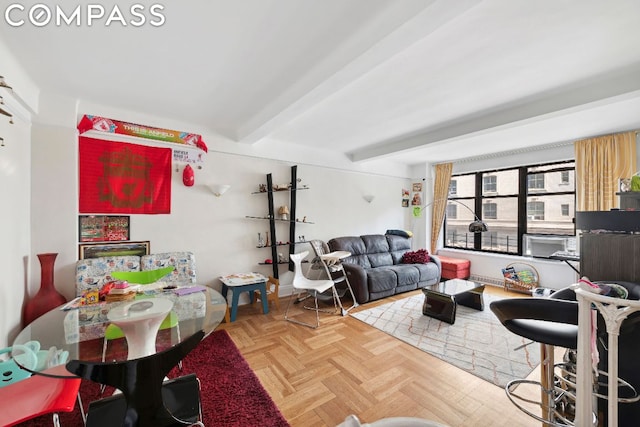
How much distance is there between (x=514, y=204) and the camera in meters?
4.87

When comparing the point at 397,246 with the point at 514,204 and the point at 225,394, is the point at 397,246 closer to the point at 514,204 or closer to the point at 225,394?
the point at 514,204

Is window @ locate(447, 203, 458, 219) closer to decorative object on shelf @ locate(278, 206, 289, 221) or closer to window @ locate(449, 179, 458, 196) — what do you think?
window @ locate(449, 179, 458, 196)

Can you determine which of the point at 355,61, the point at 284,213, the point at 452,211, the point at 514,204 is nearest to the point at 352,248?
the point at 284,213

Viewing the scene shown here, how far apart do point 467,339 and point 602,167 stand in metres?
3.41

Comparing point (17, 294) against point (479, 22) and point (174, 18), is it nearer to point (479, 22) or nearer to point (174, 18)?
point (174, 18)

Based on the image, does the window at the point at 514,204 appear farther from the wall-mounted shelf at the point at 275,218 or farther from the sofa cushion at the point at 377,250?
the wall-mounted shelf at the point at 275,218

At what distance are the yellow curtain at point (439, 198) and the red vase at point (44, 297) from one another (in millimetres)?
6223

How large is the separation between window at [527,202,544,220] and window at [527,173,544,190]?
300 mm

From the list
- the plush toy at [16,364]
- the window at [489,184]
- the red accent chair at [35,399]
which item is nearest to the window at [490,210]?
the window at [489,184]

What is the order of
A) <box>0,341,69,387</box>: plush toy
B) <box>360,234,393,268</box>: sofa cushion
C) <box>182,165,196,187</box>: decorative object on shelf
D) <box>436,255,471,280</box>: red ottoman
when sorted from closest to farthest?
<box>0,341,69,387</box>: plush toy
<box>182,165,196,187</box>: decorative object on shelf
<box>360,234,393,268</box>: sofa cushion
<box>436,255,471,280</box>: red ottoman

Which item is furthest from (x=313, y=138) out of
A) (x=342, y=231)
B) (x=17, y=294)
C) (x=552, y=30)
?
(x=17, y=294)

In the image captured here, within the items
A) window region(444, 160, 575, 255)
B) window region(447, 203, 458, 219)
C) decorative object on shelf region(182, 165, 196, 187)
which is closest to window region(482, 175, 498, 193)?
window region(444, 160, 575, 255)

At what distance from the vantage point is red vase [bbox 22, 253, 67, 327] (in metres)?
2.30

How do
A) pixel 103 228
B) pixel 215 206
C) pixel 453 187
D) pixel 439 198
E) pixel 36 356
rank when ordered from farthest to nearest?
pixel 453 187
pixel 439 198
pixel 215 206
pixel 103 228
pixel 36 356
